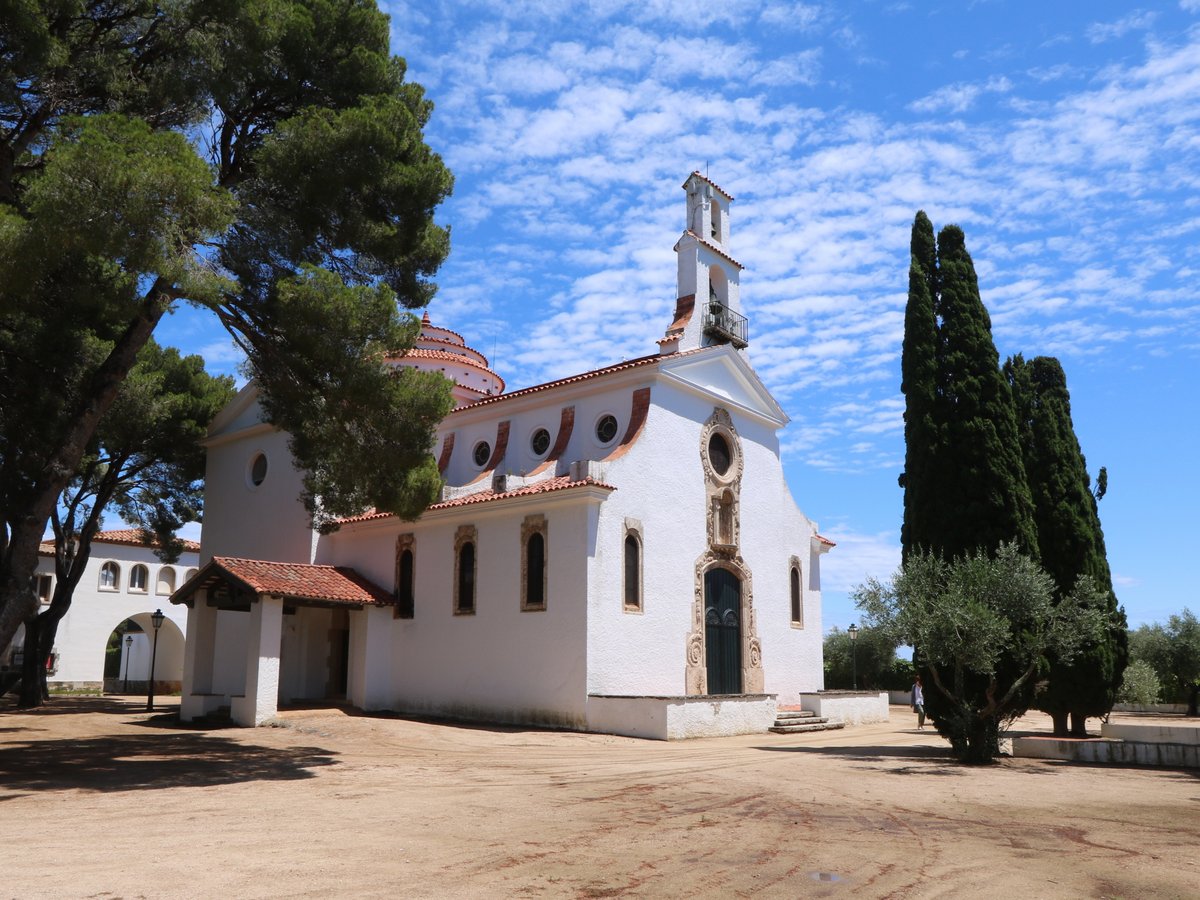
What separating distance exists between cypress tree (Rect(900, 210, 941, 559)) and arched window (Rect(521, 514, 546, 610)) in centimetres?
827

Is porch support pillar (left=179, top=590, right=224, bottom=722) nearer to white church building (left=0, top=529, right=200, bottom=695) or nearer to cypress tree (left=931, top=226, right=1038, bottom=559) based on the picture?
white church building (left=0, top=529, right=200, bottom=695)

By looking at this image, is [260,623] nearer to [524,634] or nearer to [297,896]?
[524,634]

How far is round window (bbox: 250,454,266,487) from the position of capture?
29875 mm

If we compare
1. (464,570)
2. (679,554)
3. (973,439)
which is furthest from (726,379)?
(464,570)

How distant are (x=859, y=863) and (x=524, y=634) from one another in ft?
47.9

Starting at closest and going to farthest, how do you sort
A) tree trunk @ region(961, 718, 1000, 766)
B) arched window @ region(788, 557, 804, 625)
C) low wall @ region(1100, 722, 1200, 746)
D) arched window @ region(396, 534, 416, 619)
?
tree trunk @ region(961, 718, 1000, 766) → low wall @ region(1100, 722, 1200, 746) → arched window @ region(396, 534, 416, 619) → arched window @ region(788, 557, 804, 625)

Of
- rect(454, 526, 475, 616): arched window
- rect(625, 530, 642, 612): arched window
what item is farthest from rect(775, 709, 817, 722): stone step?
rect(454, 526, 475, 616): arched window

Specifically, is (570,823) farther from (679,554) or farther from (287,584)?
(287,584)

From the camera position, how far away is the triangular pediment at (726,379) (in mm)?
24781

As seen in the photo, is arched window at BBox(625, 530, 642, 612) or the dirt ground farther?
arched window at BBox(625, 530, 642, 612)

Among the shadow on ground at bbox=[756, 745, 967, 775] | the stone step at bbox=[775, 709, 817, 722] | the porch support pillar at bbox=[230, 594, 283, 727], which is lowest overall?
the shadow on ground at bbox=[756, 745, 967, 775]

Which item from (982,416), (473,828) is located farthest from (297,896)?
(982,416)

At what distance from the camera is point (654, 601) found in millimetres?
22828

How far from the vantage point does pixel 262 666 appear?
21000mm
